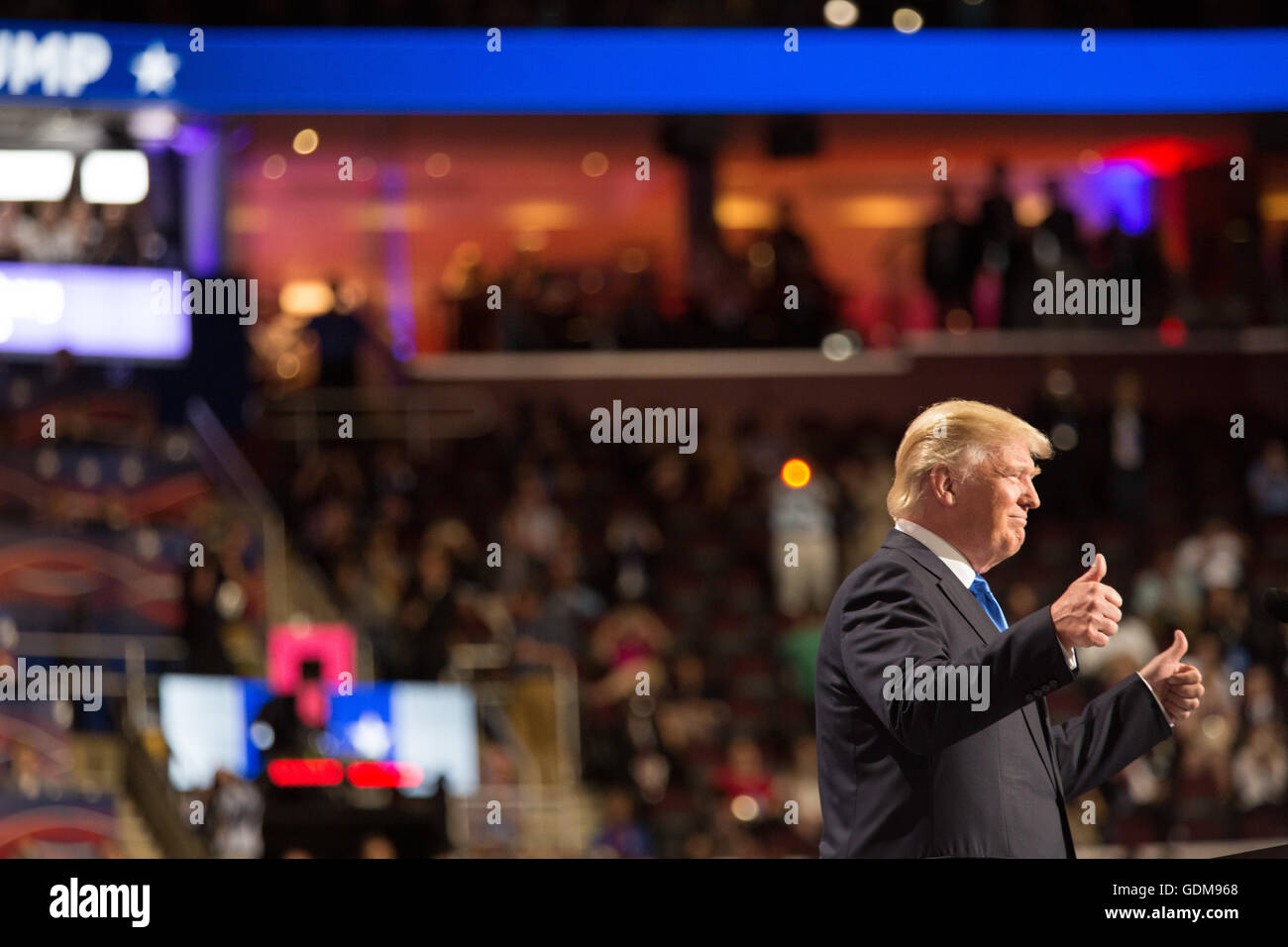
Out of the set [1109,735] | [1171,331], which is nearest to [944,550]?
[1109,735]

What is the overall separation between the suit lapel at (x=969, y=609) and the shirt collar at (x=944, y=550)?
0.01 meters

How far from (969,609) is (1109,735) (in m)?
0.31

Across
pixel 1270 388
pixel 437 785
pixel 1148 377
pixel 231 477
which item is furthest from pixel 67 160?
pixel 1270 388

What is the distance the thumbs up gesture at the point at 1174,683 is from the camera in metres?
2.54

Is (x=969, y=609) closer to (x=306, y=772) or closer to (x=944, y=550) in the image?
(x=944, y=550)

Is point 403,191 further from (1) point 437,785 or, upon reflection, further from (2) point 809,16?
(1) point 437,785

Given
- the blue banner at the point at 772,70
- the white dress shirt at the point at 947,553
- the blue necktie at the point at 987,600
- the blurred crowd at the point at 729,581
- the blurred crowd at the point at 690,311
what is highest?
the blue banner at the point at 772,70

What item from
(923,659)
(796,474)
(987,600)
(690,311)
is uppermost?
(690,311)

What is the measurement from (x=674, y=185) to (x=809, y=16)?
302 cm

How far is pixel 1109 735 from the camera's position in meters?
2.60

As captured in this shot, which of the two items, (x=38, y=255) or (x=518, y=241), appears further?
(x=518, y=241)

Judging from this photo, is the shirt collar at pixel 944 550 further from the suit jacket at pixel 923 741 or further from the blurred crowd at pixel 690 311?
the blurred crowd at pixel 690 311

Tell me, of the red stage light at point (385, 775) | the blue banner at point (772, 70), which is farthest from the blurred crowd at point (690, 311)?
the red stage light at point (385, 775)

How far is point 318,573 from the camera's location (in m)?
9.16
